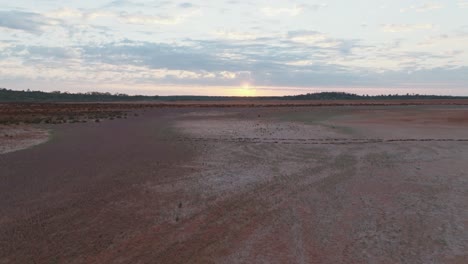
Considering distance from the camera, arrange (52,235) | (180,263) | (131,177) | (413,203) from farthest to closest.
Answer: (131,177)
(413,203)
(52,235)
(180,263)

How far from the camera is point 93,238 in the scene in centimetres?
674

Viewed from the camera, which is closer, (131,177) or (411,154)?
(131,177)

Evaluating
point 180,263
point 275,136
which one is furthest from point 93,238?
point 275,136

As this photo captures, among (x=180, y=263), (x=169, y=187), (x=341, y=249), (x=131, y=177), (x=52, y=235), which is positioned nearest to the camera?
(x=180, y=263)

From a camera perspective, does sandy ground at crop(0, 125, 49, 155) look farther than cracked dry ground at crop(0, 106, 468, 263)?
Yes

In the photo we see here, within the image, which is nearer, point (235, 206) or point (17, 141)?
point (235, 206)

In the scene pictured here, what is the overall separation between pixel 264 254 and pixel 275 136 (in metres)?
15.9

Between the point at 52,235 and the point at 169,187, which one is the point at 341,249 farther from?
the point at 169,187

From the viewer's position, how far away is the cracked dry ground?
629 centimetres

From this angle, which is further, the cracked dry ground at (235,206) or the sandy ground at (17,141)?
the sandy ground at (17,141)

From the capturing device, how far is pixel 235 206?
8617mm

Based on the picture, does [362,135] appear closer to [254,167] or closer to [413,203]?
[254,167]

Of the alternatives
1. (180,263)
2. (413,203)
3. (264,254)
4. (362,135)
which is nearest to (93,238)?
(180,263)

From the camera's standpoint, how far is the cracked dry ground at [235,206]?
6285 millimetres
